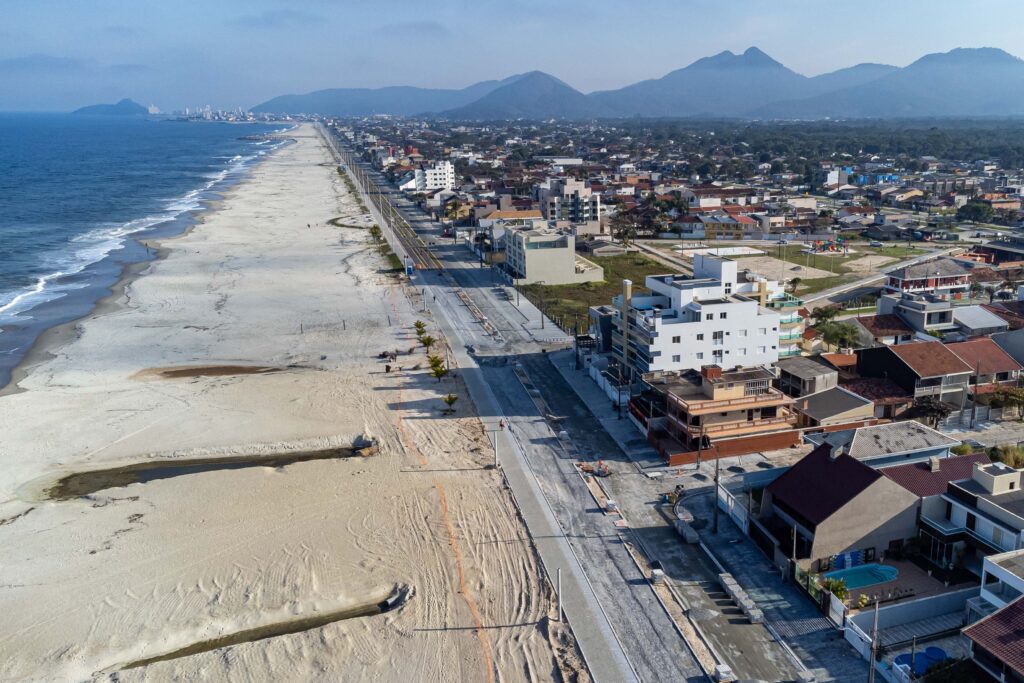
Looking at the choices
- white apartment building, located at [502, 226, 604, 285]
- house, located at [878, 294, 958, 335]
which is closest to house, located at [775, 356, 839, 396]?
house, located at [878, 294, 958, 335]

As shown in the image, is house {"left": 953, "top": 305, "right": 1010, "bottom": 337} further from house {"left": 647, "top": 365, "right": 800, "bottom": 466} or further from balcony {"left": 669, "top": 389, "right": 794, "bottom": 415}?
balcony {"left": 669, "top": 389, "right": 794, "bottom": 415}

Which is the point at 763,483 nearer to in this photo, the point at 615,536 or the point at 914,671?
the point at 615,536

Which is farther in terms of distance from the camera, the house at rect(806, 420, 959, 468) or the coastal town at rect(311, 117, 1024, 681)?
the house at rect(806, 420, 959, 468)

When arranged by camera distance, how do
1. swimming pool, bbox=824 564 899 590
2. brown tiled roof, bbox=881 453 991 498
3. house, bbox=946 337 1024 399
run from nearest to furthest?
swimming pool, bbox=824 564 899 590
brown tiled roof, bbox=881 453 991 498
house, bbox=946 337 1024 399

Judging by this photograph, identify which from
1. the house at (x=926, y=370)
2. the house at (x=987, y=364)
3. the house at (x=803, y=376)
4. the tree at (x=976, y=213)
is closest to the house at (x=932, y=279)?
the house at (x=987, y=364)

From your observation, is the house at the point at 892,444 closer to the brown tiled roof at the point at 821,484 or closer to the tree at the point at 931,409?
the brown tiled roof at the point at 821,484

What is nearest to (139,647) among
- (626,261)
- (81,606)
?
(81,606)
